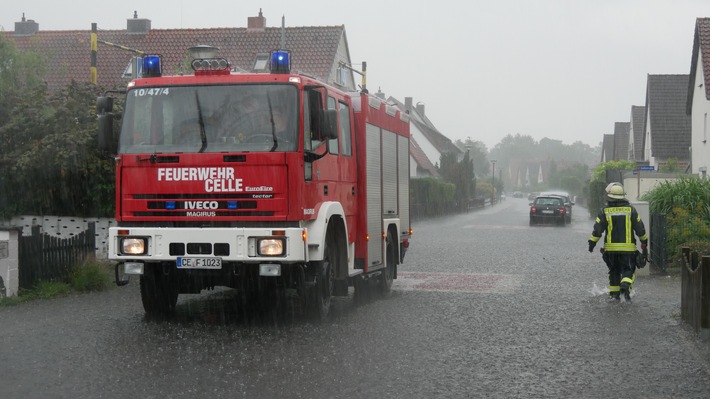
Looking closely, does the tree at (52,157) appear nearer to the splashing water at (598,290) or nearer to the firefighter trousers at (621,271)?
the splashing water at (598,290)

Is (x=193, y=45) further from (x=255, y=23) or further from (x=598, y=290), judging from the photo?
(x=598, y=290)

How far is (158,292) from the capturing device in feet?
37.8

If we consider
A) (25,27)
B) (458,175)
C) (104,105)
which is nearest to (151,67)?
(104,105)

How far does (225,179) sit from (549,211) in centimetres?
3556

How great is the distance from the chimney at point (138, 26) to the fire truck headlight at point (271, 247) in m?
42.4

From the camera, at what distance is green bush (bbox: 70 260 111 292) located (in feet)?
47.6

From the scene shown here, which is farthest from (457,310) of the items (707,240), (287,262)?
(707,240)

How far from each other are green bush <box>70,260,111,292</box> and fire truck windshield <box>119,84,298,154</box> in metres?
4.36

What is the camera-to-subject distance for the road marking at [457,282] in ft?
50.9

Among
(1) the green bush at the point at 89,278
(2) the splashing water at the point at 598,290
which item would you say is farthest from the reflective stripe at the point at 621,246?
(1) the green bush at the point at 89,278

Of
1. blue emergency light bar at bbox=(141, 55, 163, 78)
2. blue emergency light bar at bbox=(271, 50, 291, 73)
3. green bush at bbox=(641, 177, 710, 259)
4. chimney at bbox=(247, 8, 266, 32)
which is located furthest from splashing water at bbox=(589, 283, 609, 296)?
chimney at bbox=(247, 8, 266, 32)

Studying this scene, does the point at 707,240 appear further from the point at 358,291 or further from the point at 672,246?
the point at 358,291

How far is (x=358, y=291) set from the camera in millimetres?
14094

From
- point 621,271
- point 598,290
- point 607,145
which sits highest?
point 607,145
